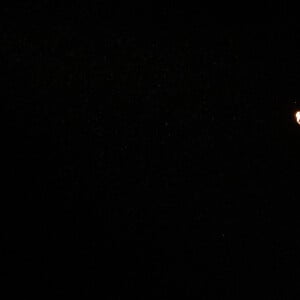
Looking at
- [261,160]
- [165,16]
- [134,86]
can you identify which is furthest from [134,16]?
[261,160]

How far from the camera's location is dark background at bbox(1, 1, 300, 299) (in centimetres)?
114

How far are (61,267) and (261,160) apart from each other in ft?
2.20

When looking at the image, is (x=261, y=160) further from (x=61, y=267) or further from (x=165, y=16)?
(x=61, y=267)

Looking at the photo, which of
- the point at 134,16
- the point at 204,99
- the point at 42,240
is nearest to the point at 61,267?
the point at 42,240

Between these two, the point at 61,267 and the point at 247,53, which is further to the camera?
the point at 247,53

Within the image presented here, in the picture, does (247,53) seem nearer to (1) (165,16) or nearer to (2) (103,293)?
(1) (165,16)

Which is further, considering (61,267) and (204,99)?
(204,99)

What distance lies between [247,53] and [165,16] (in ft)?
0.95

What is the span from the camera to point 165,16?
1.29 metres

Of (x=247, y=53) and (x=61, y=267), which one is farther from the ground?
(x=247, y=53)

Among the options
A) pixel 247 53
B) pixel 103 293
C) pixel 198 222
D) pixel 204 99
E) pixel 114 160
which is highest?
pixel 247 53

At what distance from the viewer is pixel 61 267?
113 cm

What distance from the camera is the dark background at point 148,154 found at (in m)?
1.14

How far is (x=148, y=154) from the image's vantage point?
1.21 metres
